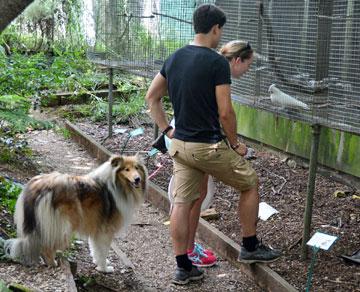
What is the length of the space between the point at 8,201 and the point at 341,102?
3.18 m

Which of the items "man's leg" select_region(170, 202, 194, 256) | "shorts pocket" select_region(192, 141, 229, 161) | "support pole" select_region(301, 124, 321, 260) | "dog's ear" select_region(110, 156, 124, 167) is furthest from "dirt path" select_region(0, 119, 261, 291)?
"shorts pocket" select_region(192, 141, 229, 161)

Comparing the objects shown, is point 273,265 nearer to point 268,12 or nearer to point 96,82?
A: point 268,12

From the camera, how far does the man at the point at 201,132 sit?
4035mm

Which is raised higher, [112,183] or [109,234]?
[112,183]

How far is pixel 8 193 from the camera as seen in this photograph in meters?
5.30

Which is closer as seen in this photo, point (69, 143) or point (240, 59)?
point (240, 59)

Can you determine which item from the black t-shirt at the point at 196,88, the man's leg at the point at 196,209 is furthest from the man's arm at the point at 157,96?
the man's leg at the point at 196,209

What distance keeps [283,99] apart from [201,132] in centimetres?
116

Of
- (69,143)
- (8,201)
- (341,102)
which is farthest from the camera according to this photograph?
(69,143)

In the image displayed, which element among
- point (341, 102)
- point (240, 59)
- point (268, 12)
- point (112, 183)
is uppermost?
point (268, 12)

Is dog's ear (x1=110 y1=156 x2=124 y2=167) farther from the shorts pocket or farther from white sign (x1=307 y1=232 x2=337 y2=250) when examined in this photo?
white sign (x1=307 y1=232 x2=337 y2=250)

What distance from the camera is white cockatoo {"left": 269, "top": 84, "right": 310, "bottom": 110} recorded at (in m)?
4.74

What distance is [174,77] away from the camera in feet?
13.9

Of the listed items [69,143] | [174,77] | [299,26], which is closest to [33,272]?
[174,77]
